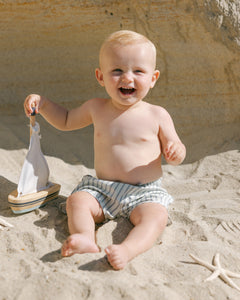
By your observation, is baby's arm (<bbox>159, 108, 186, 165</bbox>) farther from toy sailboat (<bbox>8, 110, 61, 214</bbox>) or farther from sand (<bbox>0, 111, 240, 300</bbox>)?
toy sailboat (<bbox>8, 110, 61, 214</bbox>)

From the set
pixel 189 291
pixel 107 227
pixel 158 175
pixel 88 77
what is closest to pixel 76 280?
pixel 189 291

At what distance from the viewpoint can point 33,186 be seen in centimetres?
219

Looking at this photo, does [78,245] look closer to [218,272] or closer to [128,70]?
[218,272]

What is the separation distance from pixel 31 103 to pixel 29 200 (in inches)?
21.4

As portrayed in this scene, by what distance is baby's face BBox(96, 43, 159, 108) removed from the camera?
1956 mm

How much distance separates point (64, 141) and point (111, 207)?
1436 mm

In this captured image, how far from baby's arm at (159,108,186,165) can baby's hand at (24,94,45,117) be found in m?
0.71

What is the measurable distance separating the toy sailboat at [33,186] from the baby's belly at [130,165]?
0.38 metres

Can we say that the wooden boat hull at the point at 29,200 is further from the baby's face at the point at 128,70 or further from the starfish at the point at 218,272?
the starfish at the point at 218,272

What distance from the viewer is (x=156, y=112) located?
2141 mm

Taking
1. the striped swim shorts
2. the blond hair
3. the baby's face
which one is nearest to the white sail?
the striped swim shorts

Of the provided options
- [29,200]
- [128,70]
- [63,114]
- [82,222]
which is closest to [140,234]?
[82,222]

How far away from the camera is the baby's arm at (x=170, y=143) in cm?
196

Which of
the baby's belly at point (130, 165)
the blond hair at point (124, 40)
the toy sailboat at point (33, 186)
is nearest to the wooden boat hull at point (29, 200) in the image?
the toy sailboat at point (33, 186)
